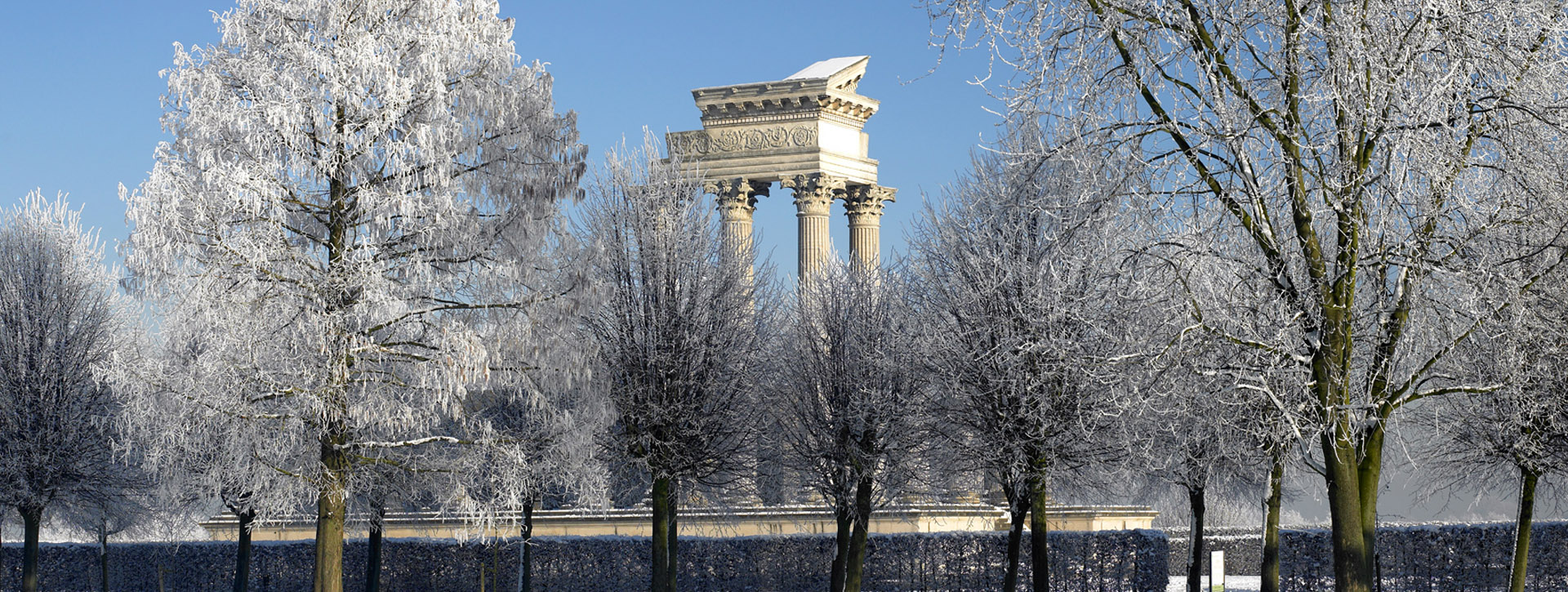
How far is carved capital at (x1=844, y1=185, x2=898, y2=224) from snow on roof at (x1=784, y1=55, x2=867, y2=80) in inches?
121

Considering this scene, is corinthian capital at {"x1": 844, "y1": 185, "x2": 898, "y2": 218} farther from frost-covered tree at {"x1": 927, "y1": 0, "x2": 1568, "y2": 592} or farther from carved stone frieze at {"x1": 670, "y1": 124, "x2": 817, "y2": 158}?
frost-covered tree at {"x1": 927, "y1": 0, "x2": 1568, "y2": 592}

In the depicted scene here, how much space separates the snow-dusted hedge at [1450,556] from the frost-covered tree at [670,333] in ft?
41.6

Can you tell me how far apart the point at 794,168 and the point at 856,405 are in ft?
40.0

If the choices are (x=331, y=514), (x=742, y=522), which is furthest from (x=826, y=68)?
(x=331, y=514)

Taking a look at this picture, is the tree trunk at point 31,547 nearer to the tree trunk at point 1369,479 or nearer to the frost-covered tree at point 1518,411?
the tree trunk at point 1369,479

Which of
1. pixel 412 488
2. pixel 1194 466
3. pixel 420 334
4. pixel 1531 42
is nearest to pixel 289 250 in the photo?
pixel 420 334

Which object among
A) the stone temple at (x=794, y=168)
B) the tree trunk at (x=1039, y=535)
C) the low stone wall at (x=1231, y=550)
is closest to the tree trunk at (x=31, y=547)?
the stone temple at (x=794, y=168)

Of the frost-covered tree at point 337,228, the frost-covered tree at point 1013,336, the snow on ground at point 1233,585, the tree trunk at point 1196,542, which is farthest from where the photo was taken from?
the snow on ground at point 1233,585

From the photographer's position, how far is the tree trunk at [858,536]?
77.0 ft

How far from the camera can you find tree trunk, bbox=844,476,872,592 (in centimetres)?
2348

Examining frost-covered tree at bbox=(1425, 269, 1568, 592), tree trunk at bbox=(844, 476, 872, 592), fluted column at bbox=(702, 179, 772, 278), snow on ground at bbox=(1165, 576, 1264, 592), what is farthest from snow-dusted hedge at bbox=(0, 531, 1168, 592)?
fluted column at bbox=(702, 179, 772, 278)

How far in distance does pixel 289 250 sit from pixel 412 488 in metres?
4.51

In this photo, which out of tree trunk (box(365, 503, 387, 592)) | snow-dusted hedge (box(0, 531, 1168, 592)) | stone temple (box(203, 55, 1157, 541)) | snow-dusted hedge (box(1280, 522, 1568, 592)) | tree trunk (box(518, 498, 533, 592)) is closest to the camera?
tree trunk (box(518, 498, 533, 592))

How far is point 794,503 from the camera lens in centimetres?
3216
